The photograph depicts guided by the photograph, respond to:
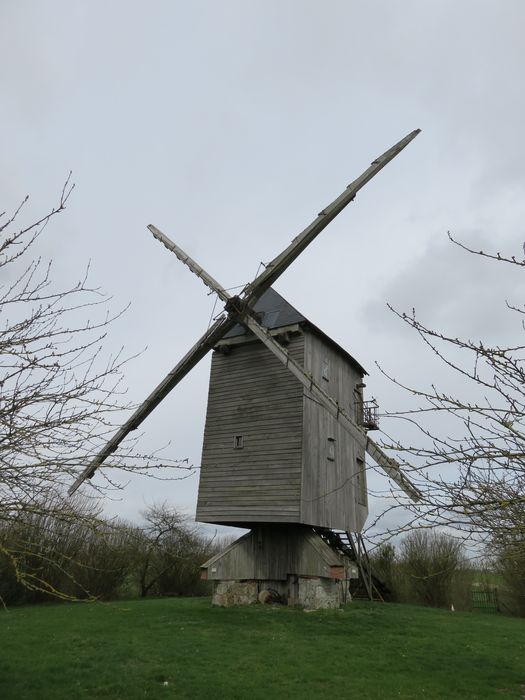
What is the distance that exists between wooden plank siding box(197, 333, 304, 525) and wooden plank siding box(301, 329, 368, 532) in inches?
16.0

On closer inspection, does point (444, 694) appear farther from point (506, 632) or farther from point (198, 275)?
point (198, 275)

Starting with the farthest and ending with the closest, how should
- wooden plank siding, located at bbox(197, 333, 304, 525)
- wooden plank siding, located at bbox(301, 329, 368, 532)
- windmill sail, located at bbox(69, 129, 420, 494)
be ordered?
windmill sail, located at bbox(69, 129, 420, 494)
wooden plank siding, located at bbox(301, 329, 368, 532)
wooden plank siding, located at bbox(197, 333, 304, 525)

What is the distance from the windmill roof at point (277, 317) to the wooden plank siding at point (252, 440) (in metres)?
0.50

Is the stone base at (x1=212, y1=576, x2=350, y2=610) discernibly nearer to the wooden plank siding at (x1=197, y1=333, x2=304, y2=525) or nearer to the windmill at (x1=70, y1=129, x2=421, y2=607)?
the windmill at (x1=70, y1=129, x2=421, y2=607)

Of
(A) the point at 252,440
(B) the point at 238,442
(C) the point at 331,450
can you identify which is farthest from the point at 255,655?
(C) the point at 331,450

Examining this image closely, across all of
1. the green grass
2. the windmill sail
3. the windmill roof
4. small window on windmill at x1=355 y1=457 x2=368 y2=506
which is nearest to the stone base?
the green grass

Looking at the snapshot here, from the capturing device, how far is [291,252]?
1675cm

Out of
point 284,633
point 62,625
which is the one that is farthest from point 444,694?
point 62,625

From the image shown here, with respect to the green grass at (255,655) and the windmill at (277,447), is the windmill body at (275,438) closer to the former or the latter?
the windmill at (277,447)

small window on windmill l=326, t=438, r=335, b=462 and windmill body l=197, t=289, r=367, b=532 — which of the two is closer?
windmill body l=197, t=289, r=367, b=532

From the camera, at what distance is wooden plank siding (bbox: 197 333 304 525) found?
48.9ft

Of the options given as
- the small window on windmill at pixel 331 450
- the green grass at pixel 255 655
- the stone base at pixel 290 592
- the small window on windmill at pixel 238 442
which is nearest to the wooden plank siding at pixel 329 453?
the small window on windmill at pixel 331 450

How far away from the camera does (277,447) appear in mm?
15359

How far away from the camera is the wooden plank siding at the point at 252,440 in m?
14.9
